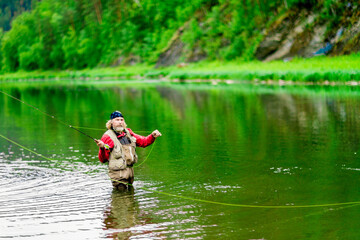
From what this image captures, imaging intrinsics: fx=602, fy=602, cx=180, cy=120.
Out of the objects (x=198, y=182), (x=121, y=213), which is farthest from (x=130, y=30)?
(x=121, y=213)

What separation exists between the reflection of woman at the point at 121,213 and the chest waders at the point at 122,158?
270 millimetres

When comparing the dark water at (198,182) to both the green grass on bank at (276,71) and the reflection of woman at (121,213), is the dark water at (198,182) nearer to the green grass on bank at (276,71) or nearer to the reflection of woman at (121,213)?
the reflection of woman at (121,213)

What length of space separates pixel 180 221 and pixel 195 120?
48.4 feet

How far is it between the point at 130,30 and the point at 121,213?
Result: 10092 cm

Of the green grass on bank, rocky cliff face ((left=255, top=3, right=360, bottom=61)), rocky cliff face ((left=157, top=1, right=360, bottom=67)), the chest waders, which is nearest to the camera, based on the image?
the chest waders

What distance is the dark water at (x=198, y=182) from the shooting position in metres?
8.08

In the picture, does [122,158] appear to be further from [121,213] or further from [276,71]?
[276,71]

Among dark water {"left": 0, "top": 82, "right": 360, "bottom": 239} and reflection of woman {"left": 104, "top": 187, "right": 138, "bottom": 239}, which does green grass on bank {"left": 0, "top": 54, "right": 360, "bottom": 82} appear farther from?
reflection of woman {"left": 104, "top": 187, "right": 138, "bottom": 239}

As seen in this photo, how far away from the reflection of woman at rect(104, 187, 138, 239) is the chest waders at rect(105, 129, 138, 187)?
0.27 meters

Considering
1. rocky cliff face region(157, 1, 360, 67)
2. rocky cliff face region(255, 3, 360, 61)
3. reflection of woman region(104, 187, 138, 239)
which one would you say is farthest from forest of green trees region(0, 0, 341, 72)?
reflection of woman region(104, 187, 138, 239)

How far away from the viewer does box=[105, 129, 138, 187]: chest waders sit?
1029 cm

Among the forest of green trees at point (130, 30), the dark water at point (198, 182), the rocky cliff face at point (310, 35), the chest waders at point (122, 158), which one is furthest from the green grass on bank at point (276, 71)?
the chest waders at point (122, 158)

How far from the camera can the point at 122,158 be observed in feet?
33.9

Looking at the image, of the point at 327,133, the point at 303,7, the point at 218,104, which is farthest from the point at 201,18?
the point at 327,133
